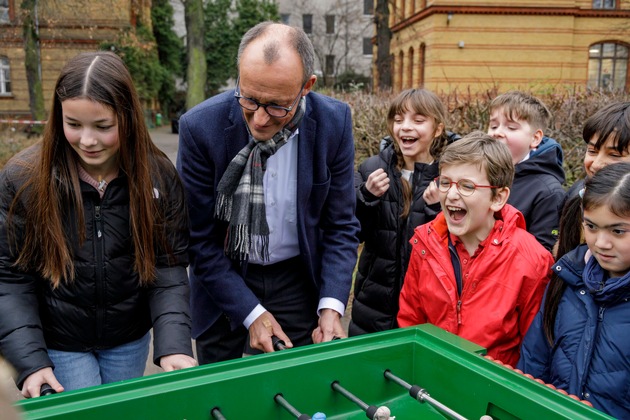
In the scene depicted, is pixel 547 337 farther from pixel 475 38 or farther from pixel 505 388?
pixel 475 38

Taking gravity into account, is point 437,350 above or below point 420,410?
above

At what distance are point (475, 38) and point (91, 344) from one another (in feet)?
58.7

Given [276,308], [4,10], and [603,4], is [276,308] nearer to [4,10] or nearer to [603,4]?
[603,4]

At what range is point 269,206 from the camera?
2.51m

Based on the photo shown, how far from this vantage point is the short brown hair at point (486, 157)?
2.50m

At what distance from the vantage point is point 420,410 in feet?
5.79

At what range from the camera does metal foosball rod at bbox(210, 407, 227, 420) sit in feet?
5.06

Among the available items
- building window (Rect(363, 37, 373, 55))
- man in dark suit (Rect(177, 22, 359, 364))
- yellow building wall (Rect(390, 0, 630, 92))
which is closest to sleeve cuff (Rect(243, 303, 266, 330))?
man in dark suit (Rect(177, 22, 359, 364))

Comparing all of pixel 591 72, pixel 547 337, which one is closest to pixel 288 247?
pixel 547 337

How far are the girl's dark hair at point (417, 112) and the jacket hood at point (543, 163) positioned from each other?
1.42ft

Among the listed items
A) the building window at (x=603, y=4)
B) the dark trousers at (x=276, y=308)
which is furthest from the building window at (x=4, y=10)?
the dark trousers at (x=276, y=308)

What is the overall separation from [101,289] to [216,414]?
82 cm

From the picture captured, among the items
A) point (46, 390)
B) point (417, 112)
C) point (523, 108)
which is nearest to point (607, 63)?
point (523, 108)

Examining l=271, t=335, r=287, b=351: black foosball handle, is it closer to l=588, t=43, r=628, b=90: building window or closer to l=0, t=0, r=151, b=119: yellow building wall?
l=588, t=43, r=628, b=90: building window
